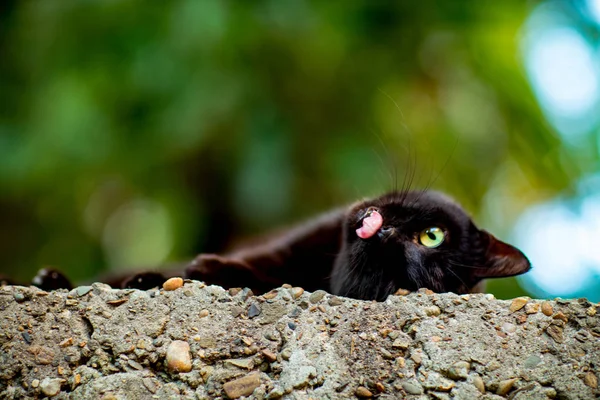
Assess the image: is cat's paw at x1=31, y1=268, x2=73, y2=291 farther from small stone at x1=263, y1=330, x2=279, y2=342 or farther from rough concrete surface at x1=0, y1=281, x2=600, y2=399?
small stone at x1=263, y1=330, x2=279, y2=342

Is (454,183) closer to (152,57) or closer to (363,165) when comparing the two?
(363,165)

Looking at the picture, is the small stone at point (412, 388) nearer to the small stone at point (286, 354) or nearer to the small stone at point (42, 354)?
the small stone at point (286, 354)

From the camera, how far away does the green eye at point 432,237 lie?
2.63 metres

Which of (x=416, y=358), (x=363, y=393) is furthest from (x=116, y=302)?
(x=416, y=358)

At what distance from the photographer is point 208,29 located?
5.37m

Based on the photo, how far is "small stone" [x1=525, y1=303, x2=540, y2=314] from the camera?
195 cm

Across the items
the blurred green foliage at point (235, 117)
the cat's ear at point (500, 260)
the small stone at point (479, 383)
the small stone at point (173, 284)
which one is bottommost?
the small stone at point (479, 383)

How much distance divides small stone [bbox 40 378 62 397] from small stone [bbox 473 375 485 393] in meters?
0.99

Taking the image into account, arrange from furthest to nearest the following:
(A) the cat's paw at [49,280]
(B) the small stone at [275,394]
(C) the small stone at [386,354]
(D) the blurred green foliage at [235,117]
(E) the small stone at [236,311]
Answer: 1. (D) the blurred green foliage at [235,117]
2. (A) the cat's paw at [49,280]
3. (E) the small stone at [236,311]
4. (C) the small stone at [386,354]
5. (B) the small stone at [275,394]

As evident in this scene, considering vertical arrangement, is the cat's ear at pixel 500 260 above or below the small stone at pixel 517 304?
above

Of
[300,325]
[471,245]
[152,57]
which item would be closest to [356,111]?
[152,57]

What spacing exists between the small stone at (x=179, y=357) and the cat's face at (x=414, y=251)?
86 cm

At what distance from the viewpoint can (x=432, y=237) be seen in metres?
2.65

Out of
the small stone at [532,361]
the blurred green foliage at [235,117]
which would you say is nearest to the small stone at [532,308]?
the small stone at [532,361]
